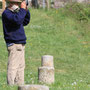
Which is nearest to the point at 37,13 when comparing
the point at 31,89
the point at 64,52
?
the point at 64,52

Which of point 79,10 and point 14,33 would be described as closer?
point 14,33

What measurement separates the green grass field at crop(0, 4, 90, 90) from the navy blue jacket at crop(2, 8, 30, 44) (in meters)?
2.36

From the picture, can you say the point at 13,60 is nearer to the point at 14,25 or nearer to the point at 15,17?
the point at 14,25

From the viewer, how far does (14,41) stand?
620 centimetres

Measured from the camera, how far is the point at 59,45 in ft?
47.8

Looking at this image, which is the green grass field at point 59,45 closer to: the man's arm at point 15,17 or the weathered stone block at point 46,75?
the weathered stone block at point 46,75

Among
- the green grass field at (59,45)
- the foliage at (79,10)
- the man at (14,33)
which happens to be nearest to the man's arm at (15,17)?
the man at (14,33)

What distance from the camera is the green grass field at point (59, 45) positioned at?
1066 centimetres

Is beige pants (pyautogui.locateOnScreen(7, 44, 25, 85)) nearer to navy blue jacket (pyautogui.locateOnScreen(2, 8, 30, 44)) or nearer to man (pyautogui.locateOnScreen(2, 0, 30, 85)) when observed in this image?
man (pyautogui.locateOnScreen(2, 0, 30, 85))

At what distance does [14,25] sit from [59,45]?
8465mm

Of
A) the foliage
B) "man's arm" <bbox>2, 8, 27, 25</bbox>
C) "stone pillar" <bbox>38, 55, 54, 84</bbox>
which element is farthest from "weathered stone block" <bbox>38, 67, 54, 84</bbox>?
the foliage

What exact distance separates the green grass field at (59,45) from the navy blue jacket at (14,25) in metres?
2.36

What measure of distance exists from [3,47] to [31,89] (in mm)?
10058

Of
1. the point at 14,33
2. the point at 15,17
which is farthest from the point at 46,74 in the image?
the point at 15,17
